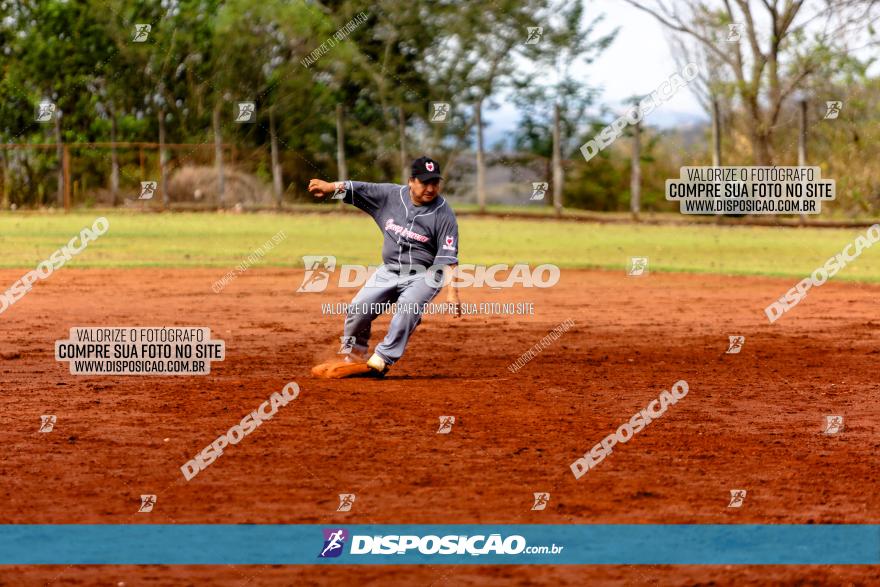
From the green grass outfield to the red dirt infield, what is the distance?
656 centimetres

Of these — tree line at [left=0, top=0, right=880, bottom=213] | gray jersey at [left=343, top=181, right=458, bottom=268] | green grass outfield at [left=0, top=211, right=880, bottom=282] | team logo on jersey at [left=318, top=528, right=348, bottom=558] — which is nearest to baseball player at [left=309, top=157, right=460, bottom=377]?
gray jersey at [left=343, top=181, right=458, bottom=268]

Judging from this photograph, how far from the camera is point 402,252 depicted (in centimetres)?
1020

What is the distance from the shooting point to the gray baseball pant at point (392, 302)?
10039mm

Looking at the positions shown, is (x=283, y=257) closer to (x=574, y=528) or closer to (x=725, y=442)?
(x=725, y=442)

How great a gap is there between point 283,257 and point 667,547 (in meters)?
17.0

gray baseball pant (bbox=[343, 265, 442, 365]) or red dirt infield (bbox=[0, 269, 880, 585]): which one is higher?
gray baseball pant (bbox=[343, 265, 442, 365])

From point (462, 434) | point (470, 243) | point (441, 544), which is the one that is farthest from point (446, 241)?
point (470, 243)

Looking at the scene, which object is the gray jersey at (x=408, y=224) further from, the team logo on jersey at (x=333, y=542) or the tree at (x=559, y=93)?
the tree at (x=559, y=93)

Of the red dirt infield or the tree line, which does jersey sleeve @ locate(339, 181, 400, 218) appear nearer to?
the red dirt infield

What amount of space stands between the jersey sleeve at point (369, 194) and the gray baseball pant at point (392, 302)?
0.49 m

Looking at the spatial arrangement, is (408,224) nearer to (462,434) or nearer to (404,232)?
(404,232)

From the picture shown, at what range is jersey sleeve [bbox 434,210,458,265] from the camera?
994cm

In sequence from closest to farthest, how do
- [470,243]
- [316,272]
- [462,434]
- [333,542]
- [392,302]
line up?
[333,542]
[462,434]
[392,302]
[316,272]
[470,243]

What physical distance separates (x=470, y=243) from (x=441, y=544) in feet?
62.6
